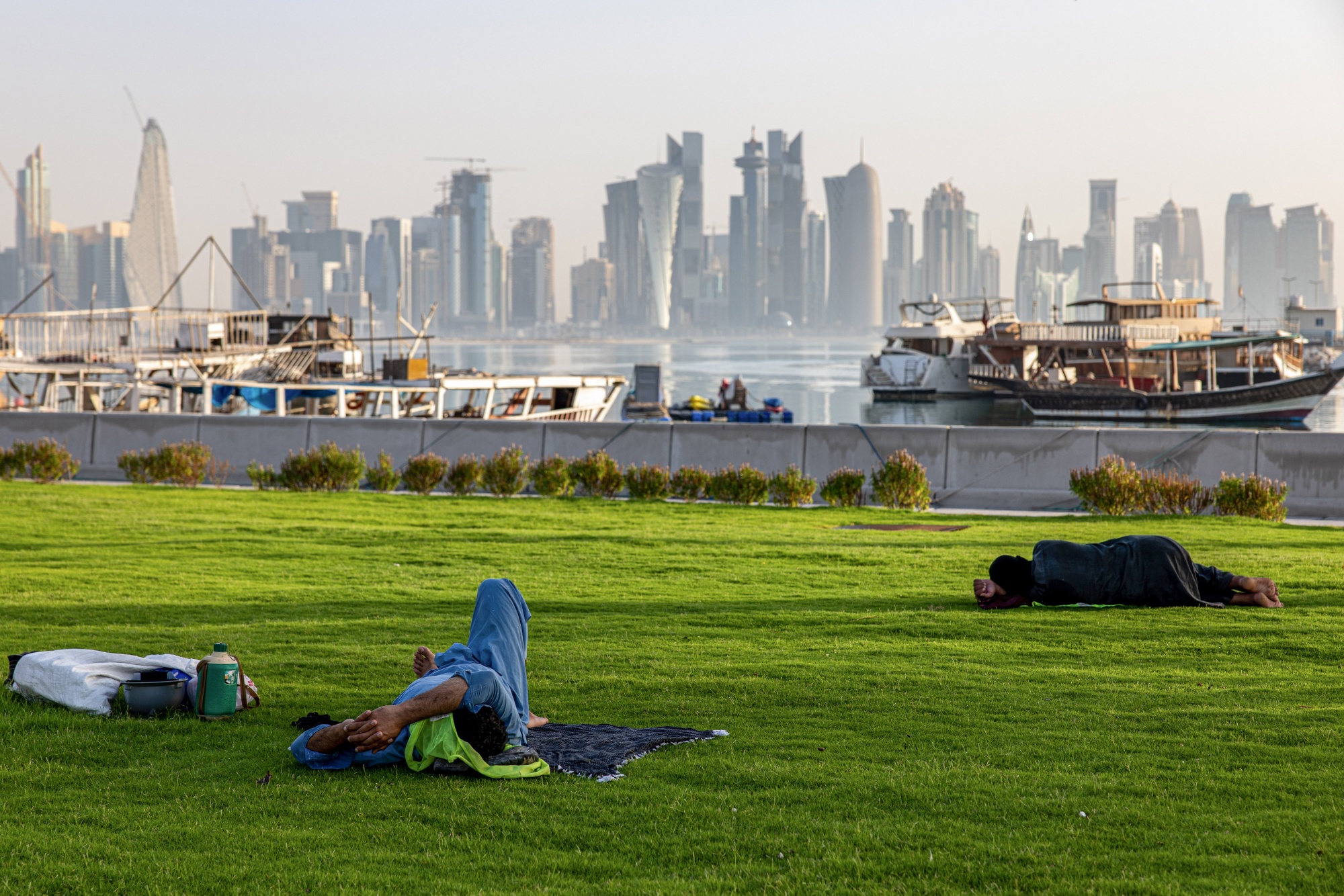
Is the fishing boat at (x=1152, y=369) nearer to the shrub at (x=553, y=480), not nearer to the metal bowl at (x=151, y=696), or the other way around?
the shrub at (x=553, y=480)

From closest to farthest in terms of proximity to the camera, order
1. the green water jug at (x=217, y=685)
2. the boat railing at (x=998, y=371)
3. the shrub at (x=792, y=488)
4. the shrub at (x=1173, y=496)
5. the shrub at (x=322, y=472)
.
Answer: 1. the green water jug at (x=217, y=685)
2. the shrub at (x=1173, y=496)
3. the shrub at (x=792, y=488)
4. the shrub at (x=322, y=472)
5. the boat railing at (x=998, y=371)

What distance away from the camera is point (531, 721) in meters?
6.42

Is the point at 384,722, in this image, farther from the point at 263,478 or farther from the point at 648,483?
the point at 263,478

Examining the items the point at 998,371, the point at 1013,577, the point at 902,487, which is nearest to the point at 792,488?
the point at 902,487

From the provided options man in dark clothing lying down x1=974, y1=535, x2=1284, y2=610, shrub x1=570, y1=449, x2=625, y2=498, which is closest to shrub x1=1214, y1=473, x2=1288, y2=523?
man in dark clothing lying down x1=974, y1=535, x2=1284, y2=610

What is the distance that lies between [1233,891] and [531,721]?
3488 millimetres

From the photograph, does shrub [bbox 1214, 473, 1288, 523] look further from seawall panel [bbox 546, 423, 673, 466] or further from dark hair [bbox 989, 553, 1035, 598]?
seawall panel [bbox 546, 423, 673, 466]

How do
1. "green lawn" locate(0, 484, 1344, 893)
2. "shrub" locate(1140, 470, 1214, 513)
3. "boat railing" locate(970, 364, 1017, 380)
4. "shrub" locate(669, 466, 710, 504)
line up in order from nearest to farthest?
"green lawn" locate(0, 484, 1344, 893) < "shrub" locate(1140, 470, 1214, 513) < "shrub" locate(669, 466, 710, 504) < "boat railing" locate(970, 364, 1017, 380)

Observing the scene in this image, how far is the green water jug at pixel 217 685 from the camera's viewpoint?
6605mm

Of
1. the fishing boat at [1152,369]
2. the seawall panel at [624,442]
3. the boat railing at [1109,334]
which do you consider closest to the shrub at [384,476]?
the seawall panel at [624,442]

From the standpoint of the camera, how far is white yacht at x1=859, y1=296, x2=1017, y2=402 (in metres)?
127

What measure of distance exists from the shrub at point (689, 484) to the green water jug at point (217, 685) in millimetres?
13232

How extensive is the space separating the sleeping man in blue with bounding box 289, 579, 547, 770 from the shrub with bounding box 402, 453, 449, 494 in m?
14.7

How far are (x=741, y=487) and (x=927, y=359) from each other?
112677 mm
